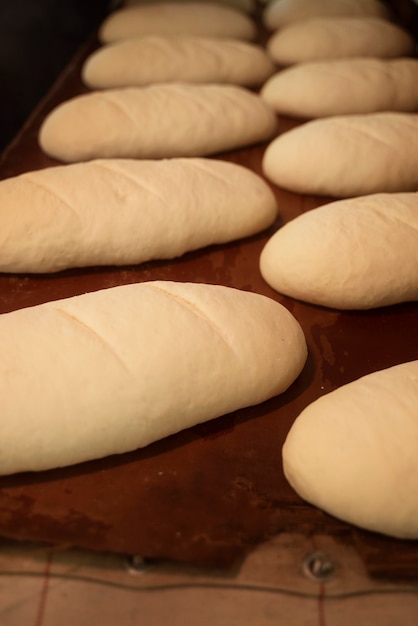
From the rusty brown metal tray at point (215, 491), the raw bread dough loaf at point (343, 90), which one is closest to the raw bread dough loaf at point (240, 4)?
the raw bread dough loaf at point (343, 90)

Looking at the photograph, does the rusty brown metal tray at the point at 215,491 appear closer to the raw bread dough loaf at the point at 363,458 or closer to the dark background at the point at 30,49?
the raw bread dough loaf at the point at 363,458

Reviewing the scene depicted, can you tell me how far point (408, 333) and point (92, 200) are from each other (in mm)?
957

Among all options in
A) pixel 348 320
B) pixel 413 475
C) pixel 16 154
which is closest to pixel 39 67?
pixel 16 154

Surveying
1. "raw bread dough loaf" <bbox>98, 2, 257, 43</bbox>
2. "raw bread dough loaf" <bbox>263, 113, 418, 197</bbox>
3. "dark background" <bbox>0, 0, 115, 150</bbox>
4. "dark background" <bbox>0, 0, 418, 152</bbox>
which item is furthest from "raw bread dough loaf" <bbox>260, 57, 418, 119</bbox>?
"dark background" <bbox>0, 0, 115, 150</bbox>

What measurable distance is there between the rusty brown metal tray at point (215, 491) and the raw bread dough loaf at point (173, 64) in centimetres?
133

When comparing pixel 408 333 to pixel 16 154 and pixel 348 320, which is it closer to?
pixel 348 320

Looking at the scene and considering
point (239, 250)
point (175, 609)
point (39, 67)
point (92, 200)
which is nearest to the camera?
point (175, 609)

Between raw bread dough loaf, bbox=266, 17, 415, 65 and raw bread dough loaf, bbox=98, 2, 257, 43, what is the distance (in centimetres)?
25

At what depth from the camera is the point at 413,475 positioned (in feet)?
3.64

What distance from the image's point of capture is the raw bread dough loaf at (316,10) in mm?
3006

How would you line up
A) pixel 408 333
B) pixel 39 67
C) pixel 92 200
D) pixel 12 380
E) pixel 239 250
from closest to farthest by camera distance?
pixel 12 380, pixel 408 333, pixel 92 200, pixel 239 250, pixel 39 67

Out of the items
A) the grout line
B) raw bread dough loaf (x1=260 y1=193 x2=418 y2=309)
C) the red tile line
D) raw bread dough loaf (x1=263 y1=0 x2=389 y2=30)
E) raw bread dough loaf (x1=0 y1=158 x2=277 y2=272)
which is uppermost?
raw bread dough loaf (x1=263 y1=0 x2=389 y2=30)

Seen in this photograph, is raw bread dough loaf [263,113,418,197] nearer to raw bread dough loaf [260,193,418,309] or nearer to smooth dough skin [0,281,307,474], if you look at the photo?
raw bread dough loaf [260,193,418,309]

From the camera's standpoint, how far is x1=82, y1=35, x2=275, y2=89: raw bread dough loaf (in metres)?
2.45
